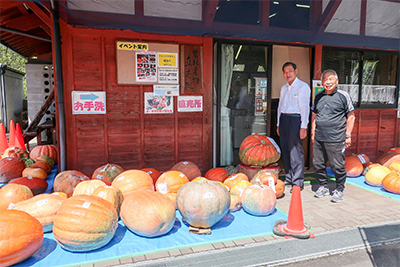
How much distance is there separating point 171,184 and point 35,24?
6.64 metres

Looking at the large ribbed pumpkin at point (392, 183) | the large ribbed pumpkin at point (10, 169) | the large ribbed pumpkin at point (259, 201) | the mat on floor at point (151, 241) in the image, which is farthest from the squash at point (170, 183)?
the large ribbed pumpkin at point (392, 183)

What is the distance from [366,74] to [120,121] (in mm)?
6266

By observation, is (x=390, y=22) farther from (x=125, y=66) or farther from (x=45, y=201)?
(x=45, y=201)

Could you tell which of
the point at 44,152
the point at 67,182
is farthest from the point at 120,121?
the point at 44,152

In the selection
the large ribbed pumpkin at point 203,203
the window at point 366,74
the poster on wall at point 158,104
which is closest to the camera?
the large ribbed pumpkin at point 203,203

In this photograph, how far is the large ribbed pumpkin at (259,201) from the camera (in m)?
3.88

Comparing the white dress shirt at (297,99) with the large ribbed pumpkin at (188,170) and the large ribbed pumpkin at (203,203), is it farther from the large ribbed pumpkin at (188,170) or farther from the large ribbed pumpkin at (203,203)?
the large ribbed pumpkin at (203,203)

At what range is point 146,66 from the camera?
17.8ft

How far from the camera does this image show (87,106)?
5191mm

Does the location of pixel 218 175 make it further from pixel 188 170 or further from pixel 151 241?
pixel 151 241

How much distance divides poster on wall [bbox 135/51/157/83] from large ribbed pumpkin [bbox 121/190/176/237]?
2773 millimetres

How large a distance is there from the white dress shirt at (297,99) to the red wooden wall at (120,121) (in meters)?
1.61

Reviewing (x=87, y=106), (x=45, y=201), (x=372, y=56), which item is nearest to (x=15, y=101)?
(x=87, y=106)

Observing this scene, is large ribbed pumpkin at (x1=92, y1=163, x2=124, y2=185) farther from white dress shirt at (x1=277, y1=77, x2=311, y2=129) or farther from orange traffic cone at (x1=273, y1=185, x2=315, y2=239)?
white dress shirt at (x1=277, y1=77, x2=311, y2=129)
